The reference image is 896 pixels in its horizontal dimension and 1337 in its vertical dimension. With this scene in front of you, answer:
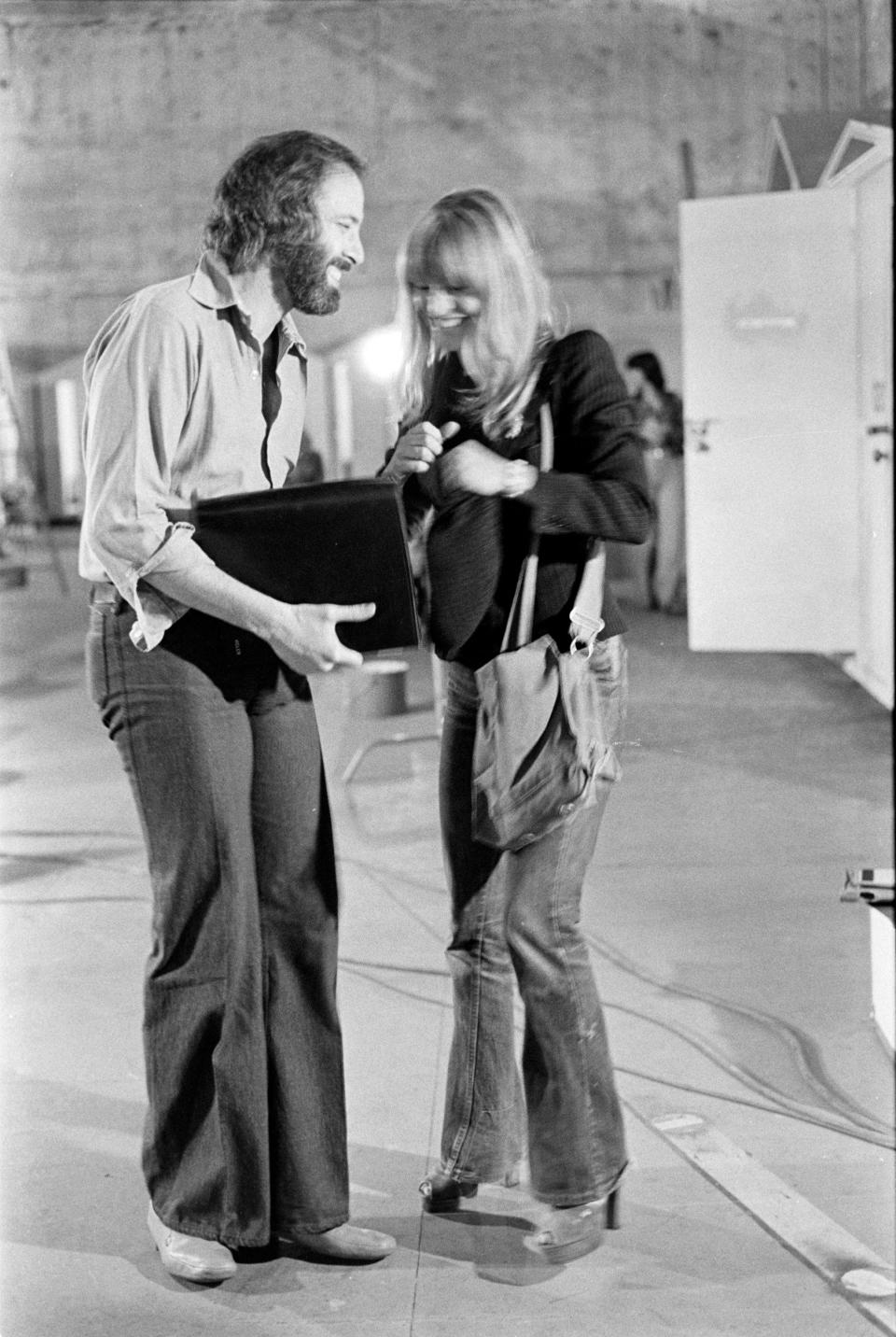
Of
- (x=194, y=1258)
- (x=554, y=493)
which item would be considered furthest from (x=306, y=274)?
(x=194, y=1258)

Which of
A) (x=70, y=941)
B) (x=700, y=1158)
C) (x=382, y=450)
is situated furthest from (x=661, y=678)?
(x=70, y=941)

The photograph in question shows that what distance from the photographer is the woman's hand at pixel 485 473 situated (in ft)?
5.58

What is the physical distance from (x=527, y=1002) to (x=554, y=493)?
1.91 ft

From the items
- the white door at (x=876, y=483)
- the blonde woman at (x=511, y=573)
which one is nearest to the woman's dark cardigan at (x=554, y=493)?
the blonde woman at (x=511, y=573)

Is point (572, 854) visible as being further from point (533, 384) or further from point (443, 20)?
point (443, 20)

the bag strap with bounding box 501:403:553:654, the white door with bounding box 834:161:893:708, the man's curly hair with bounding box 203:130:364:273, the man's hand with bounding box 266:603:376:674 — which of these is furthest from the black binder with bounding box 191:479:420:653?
the white door with bounding box 834:161:893:708

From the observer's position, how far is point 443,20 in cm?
199

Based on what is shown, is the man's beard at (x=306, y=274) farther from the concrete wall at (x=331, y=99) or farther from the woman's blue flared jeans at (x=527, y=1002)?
the woman's blue flared jeans at (x=527, y=1002)

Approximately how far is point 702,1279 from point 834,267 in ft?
4.69

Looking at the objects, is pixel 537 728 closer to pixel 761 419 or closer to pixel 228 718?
pixel 228 718

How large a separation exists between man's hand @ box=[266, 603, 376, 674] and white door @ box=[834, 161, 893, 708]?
3618 mm

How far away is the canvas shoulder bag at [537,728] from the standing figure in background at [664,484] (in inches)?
6.8

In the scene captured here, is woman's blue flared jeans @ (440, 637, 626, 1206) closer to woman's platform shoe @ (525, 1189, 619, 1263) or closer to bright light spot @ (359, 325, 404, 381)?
woman's platform shoe @ (525, 1189, 619, 1263)

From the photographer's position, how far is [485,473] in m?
1.70
